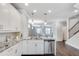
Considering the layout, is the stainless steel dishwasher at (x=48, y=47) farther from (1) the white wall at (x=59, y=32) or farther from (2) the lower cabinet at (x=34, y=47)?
(1) the white wall at (x=59, y=32)

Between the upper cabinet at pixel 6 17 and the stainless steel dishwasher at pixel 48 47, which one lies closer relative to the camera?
the upper cabinet at pixel 6 17

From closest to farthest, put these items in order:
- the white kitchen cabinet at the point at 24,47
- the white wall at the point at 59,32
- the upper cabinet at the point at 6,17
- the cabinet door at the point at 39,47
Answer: the upper cabinet at the point at 6,17 → the white kitchen cabinet at the point at 24,47 → the cabinet door at the point at 39,47 → the white wall at the point at 59,32

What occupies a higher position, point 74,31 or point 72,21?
point 72,21

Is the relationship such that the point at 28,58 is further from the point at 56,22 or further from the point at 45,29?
the point at 56,22

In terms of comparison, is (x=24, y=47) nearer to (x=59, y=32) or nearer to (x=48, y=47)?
(x=48, y=47)

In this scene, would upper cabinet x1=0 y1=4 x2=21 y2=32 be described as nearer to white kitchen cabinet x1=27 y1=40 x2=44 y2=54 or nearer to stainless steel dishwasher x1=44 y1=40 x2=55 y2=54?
white kitchen cabinet x1=27 y1=40 x2=44 y2=54

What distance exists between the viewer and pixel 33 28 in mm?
7680

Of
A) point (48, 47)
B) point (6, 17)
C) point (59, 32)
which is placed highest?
point (6, 17)

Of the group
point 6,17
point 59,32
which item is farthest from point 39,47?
point 59,32

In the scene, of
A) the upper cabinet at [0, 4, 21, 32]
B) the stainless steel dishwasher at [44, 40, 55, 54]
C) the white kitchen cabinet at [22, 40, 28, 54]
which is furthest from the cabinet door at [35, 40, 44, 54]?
the upper cabinet at [0, 4, 21, 32]

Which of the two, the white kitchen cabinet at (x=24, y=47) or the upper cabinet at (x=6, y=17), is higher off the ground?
the upper cabinet at (x=6, y=17)

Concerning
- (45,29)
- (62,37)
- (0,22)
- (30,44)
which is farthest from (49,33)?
(0,22)

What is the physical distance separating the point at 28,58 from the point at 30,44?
13.0ft

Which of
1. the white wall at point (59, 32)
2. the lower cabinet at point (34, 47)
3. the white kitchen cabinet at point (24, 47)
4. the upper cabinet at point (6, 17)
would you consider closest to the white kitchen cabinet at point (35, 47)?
the lower cabinet at point (34, 47)
